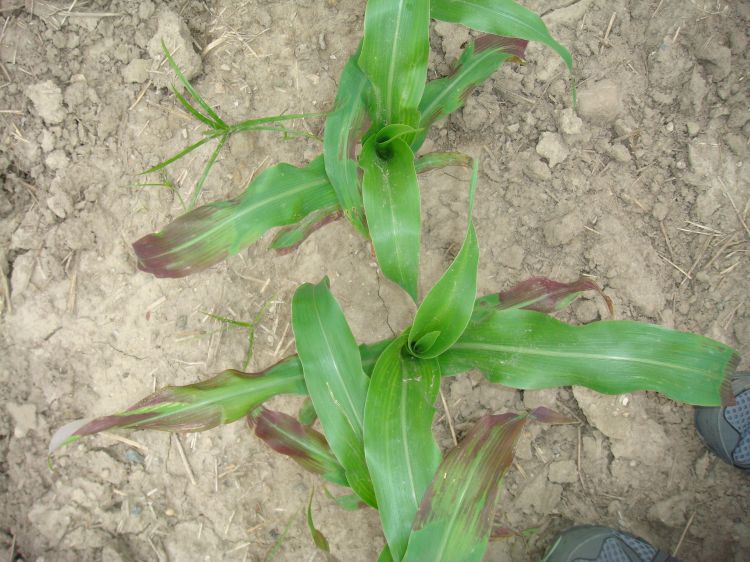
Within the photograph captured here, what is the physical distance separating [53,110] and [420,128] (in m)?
1.06

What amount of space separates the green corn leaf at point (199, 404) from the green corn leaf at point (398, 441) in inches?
9.1

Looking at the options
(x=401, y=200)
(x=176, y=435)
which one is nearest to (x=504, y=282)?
(x=401, y=200)

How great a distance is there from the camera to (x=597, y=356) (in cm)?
145

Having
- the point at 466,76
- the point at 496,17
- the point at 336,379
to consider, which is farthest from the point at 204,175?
the point at 496,17

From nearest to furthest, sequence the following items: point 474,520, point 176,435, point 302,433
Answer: point 474,520 < point 302,433 < point 176,435

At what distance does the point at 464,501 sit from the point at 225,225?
882 millimetres

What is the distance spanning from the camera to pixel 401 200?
146 centimetres

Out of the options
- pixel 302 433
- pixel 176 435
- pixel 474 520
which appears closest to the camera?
pixel 474 520

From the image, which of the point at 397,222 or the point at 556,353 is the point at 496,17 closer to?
the point at 397,222

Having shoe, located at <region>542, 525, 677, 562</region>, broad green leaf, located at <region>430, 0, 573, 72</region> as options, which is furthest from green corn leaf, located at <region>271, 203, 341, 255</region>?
shoe, located at <region>542, 525, 677, 562</region>

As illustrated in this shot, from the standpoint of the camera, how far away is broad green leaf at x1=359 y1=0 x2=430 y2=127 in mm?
1427

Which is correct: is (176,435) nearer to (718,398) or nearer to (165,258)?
(165,258)

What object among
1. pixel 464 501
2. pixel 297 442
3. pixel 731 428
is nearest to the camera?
pixel 464 501

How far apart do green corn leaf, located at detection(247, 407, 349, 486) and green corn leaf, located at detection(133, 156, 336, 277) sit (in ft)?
1.40
